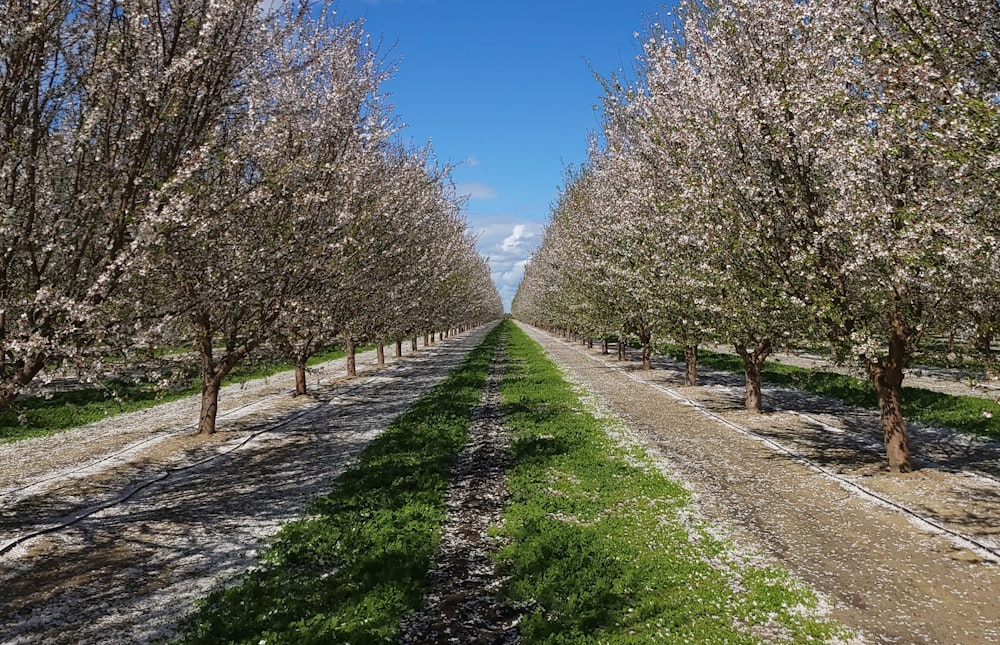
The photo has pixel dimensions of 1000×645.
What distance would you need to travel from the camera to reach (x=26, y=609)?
8086mm

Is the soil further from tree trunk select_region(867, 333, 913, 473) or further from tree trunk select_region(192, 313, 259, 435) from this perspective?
tree trunk select_region(867, 333, 913, 473)

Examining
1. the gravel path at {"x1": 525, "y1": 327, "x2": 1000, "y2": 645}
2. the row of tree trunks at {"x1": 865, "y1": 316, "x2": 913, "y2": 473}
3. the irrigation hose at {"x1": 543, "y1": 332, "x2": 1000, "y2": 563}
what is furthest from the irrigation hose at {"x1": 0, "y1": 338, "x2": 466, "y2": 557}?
the row of tree trunks at {"x1": 865, "y1": 316, "x2": 913, "y2": 473}

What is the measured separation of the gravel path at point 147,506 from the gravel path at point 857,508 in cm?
865

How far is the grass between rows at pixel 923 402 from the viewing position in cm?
1864

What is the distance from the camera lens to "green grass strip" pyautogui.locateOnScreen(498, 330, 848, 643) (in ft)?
24.0

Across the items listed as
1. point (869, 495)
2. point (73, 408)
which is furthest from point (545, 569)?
point (73, 408)

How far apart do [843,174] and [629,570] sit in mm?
9080

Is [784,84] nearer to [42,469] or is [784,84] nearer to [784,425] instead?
[784,425]

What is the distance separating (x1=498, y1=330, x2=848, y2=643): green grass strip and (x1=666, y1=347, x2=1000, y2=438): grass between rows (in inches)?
388

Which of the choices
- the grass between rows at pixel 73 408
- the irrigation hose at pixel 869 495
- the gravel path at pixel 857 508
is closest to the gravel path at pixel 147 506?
the grass between rows at pixel 73 408

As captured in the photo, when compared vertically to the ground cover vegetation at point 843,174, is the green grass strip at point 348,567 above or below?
below

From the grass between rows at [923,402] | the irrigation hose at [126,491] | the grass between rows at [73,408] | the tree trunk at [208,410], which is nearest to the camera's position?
the irrigation hose at [126,491]

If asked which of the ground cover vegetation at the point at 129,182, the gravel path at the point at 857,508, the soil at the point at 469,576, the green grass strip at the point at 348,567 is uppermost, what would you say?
the ground cover vegetation at the point at 129,182

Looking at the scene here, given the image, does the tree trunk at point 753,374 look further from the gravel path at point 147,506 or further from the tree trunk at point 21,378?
the tree trunk at point 21,378
